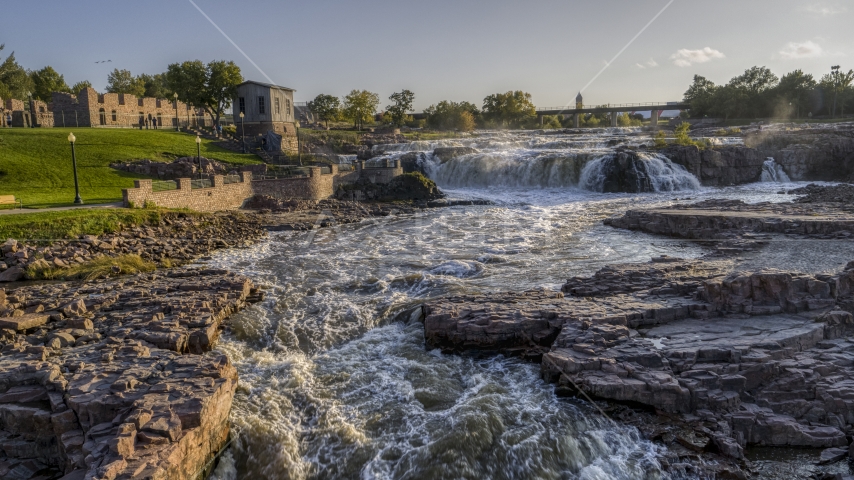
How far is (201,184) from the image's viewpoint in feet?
86.6

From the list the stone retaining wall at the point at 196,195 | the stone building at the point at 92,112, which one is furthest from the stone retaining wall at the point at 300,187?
the stone building at the point at 92,112

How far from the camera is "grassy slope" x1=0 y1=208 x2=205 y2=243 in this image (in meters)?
18.0

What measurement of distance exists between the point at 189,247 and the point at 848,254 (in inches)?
807

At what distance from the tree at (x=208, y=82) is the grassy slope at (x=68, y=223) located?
2931cm

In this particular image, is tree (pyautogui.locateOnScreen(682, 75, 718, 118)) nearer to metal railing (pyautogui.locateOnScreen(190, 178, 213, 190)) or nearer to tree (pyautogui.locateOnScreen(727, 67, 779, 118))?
tree (pyautogui.locateOnScreen(727, 67, 779, 118))

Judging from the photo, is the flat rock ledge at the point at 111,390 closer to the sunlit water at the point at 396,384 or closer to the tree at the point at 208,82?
the sunlit water at the point at 396,384

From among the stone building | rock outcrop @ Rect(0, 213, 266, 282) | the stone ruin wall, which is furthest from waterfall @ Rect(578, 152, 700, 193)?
the stone building

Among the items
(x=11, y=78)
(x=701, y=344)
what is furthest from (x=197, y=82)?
(x=701, y=344)

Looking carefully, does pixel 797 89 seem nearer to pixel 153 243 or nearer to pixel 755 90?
pixel 755 90

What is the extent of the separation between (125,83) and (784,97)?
262 feet

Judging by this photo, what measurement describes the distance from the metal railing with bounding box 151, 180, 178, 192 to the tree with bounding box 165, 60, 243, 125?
25287 millimetres

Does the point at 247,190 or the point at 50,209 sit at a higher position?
the point at 247,190

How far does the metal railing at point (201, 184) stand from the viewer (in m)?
26.0

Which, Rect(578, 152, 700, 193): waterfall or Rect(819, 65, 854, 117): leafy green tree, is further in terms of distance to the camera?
Rect(819, 65, 854, 117): leafy green tree
